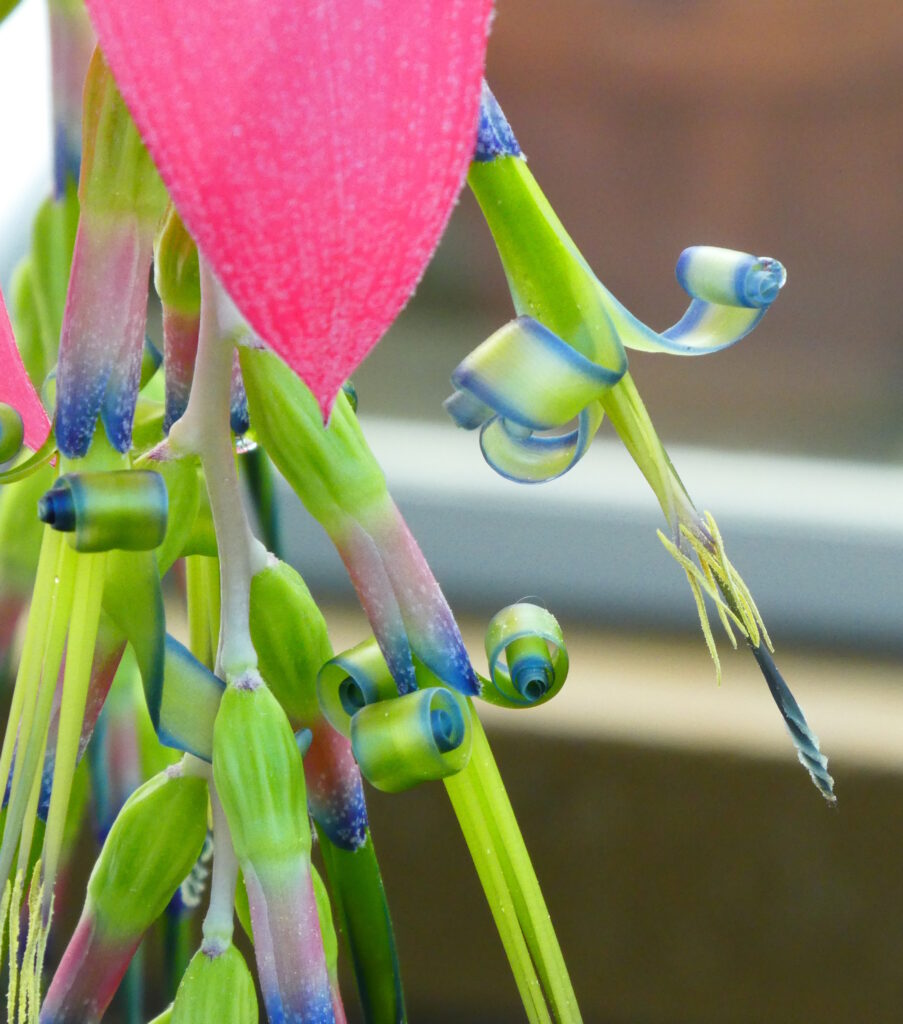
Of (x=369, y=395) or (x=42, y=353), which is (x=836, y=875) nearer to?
(x=369, y=395)

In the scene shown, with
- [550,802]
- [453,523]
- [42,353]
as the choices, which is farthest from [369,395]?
[42,353]

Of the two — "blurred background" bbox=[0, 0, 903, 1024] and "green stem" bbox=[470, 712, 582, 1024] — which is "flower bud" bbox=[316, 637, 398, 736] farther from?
"blurred background" bbox=[0, 0, 903, 1024]

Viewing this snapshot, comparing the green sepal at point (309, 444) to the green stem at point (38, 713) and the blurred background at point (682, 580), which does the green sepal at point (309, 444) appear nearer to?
the green stem at point (38, 713)

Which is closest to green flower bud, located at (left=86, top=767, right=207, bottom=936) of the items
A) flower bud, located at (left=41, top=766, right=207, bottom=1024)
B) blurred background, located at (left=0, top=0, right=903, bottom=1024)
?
flower bud, located at (left=41, top=766, right=207, bottom=1024)

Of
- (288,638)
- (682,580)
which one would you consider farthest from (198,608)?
(682,580)

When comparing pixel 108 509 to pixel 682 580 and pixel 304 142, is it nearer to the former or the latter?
pixel 304 142

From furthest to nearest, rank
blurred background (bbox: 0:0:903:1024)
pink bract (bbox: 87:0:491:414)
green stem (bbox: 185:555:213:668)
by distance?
blurred background (bbox: 0:0:903:1024) → green stem (bbox: 185:555:213:668) → pink bract (bbox: 87:0:491:414)

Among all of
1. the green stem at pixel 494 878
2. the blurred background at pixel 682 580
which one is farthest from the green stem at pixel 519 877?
the blurred background at pixel 682 580
